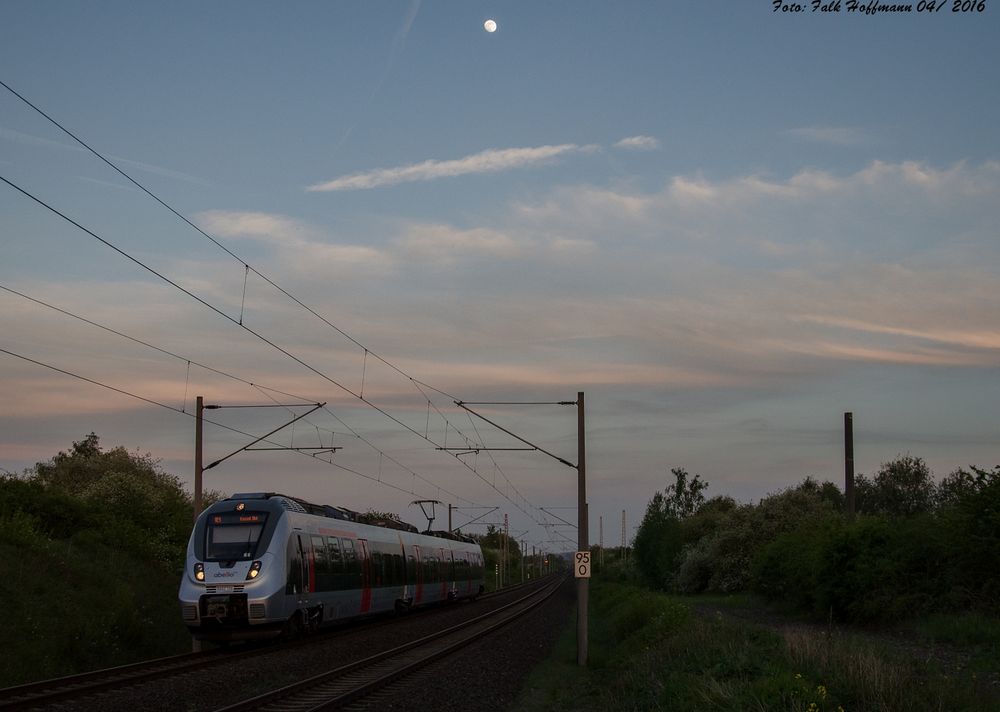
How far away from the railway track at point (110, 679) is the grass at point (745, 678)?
6587 millimetres

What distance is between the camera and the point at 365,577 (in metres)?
32.8

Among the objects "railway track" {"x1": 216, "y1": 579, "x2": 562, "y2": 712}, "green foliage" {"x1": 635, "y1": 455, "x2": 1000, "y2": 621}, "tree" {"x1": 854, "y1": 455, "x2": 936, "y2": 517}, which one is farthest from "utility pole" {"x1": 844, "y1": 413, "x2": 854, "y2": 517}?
"tree" {"x1": 854, "y1": 455, "x2": 936, "y2": 517}

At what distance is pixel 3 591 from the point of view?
73.5 feet

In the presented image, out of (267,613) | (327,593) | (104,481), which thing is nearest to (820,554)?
(327,593)

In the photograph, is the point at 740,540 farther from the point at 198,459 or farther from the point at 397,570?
the point at 198,459

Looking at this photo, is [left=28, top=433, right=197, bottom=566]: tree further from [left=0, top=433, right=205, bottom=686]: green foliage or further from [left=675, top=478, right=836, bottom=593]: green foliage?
[left=675, top=478, right=836, bottom=593]: green foliage

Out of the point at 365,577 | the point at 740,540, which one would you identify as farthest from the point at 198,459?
the point at 740,540

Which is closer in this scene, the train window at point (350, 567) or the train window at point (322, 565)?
the train window at point (322, 565)

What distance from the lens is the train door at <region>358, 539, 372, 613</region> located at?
32531mm

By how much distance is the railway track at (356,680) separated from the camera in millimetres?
15508

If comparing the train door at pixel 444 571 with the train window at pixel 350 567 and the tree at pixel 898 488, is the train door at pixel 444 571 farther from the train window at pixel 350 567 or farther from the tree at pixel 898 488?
the tree at pixel 898 488

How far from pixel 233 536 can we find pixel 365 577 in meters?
9.00

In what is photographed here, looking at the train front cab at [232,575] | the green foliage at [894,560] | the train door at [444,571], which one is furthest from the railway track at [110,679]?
the train door at [444,571]

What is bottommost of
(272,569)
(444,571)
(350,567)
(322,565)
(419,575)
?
(444,571)
